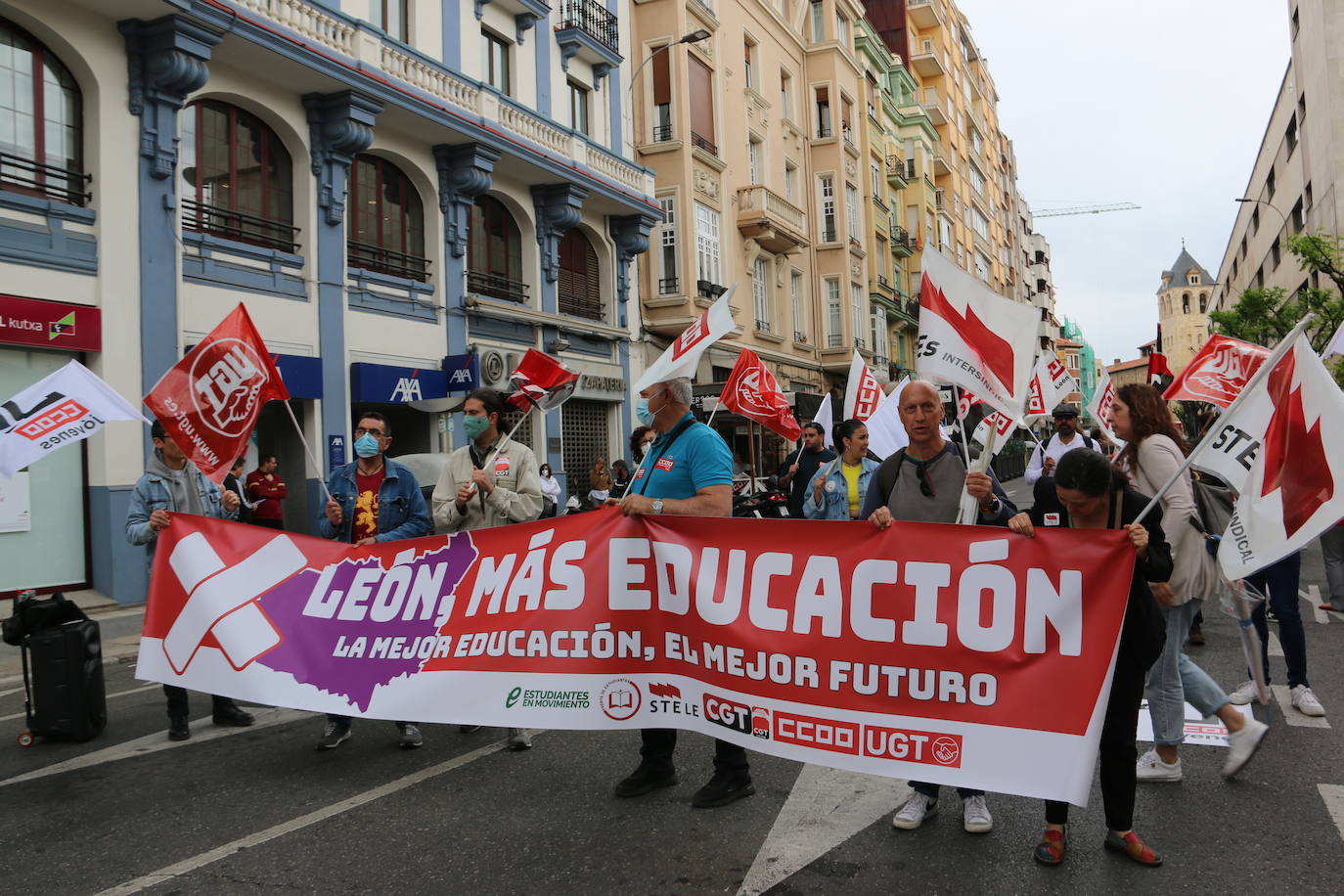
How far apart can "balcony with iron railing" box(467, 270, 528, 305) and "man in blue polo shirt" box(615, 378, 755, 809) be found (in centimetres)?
1439

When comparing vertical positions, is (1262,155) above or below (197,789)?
above

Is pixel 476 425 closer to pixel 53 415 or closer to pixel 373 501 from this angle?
pixel 373 501

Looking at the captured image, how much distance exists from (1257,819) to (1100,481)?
1654 millimetres

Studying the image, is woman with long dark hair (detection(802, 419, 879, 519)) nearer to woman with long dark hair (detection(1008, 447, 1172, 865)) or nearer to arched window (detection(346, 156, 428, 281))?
woman with long dark hair (detection(1008, 447, 1172, 865))

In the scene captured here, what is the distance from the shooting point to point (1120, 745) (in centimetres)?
366

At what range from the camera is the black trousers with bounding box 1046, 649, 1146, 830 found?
3.65m

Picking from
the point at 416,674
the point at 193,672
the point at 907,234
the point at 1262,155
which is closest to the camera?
the point at 416,674

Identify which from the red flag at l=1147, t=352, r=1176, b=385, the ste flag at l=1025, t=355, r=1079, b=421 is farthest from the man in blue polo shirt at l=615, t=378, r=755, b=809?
the ste flag at l=1025, t=355, r=1079, b=421

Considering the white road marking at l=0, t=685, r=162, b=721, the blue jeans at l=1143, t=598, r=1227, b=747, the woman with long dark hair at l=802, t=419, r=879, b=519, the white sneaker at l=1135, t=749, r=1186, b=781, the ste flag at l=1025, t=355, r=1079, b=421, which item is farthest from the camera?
the ste flag at l=1025, t=355, r=1079, b=421

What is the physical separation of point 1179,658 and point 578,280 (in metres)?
18.8

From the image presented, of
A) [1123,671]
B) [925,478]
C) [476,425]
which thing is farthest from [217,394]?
[1123,671]

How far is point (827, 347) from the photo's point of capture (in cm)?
3331

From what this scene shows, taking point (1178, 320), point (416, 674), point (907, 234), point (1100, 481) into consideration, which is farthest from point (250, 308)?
point (1178, 320)

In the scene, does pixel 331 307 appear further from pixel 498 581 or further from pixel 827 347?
pixel 827 347
